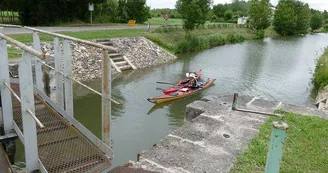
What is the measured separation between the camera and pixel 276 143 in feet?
10.5

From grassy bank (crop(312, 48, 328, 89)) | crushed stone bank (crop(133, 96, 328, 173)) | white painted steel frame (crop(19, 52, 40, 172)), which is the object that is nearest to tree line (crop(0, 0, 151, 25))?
grassy bank (crop(312, 48, 328, 89))

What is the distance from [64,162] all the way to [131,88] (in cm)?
1070

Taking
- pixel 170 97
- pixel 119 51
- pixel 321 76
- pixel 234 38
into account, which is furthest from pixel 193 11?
pixel 170 97

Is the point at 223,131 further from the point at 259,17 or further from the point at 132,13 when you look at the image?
the point at 259,17

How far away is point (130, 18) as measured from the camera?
36219 mm

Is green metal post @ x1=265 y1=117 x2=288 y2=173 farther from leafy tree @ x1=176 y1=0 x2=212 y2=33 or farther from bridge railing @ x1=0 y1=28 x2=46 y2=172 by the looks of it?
leafy tree @ x1=176 y1=0 x2=212 y2=33

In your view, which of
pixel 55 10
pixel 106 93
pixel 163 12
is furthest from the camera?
pixel 163 12

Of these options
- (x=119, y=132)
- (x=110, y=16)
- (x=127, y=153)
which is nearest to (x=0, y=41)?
(x=127, y=153)

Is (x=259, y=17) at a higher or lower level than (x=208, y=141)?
higher

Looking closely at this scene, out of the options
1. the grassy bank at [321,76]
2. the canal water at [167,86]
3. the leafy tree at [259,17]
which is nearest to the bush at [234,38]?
the leafy tree at [259,17]

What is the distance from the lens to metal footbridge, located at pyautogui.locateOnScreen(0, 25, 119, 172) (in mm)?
3461

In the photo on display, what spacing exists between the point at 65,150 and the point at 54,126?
81 centimetres

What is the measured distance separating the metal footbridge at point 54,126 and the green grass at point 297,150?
276 centimetres

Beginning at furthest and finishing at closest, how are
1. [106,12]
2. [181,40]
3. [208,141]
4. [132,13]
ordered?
[132,13] → [106,12] → [181,40] → [208,141]
